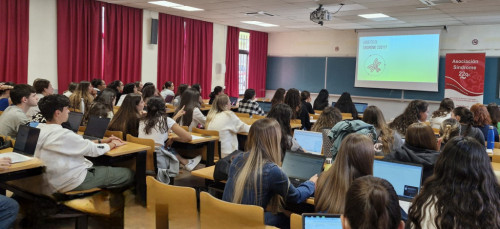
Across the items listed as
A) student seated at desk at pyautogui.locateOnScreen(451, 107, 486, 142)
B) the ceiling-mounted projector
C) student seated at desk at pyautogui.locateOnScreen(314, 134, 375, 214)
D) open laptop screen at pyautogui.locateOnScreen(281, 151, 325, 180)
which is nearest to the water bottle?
student seated at desk at pyautogui.locateOnScreen(451, 107, 486, 142)

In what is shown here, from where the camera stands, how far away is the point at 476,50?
9.45 meters

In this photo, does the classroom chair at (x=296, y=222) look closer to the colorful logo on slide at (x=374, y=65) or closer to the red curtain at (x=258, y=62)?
the colorful logo on slide at (x=374, y=65)

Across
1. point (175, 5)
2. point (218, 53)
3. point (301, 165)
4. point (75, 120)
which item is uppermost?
point (175, 5)

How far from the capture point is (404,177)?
254cm

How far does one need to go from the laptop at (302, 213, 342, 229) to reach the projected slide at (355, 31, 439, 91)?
9374mm

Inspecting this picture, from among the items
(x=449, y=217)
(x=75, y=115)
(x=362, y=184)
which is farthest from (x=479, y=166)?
(x=75, y=115)

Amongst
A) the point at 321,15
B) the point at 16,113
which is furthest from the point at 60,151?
the point at 321,15

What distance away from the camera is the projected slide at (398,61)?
9930 mm

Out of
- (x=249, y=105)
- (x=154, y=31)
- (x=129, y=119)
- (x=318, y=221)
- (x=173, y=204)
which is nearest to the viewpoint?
(x=318, y=221)

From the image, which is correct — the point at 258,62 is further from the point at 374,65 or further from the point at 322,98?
the point at 322,98

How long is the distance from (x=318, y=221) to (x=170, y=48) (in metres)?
9.09

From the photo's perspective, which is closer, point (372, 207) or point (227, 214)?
point (372, 207)

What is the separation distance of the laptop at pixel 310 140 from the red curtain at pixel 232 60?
808 centimetres

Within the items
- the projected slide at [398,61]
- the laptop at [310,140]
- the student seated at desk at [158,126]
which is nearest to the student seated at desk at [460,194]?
the laptop at [310,140]
